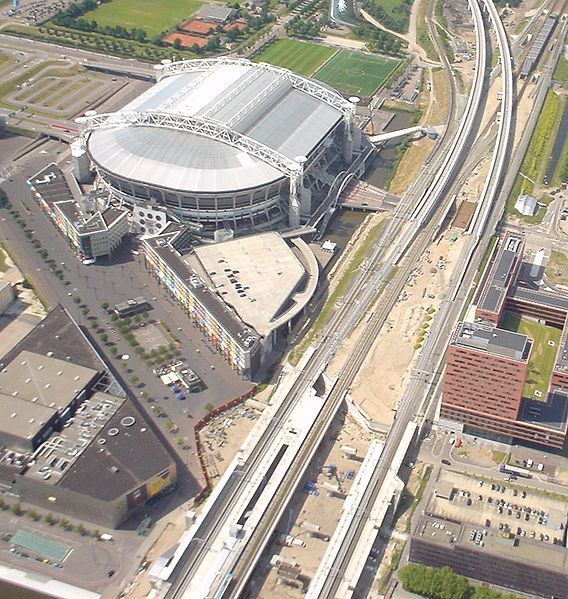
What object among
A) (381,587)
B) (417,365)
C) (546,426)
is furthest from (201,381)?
(546,426)

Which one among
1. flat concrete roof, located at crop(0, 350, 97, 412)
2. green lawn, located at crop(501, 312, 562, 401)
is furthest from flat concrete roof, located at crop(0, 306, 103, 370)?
green lawn, located at crop(501, 312, 562, 401)

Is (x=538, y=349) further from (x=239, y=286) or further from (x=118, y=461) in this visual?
(x=118, y=461)

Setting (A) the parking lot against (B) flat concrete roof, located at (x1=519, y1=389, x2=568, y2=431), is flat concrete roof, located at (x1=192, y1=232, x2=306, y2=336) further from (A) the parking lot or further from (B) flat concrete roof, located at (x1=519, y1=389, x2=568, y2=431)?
(B) flat concrete roof, located at (x1=519, y1=389, x2=568, y2=431)

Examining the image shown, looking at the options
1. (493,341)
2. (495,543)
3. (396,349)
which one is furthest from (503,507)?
(396,349)

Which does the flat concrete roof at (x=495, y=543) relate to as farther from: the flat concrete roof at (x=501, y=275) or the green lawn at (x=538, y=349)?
the flat concrete roof at (x=501, y=275)

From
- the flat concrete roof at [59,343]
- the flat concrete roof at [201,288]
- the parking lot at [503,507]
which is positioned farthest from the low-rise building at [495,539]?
the flat concrete roof at [59,343]

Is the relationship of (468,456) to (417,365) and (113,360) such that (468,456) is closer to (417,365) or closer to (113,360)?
(417,365)
